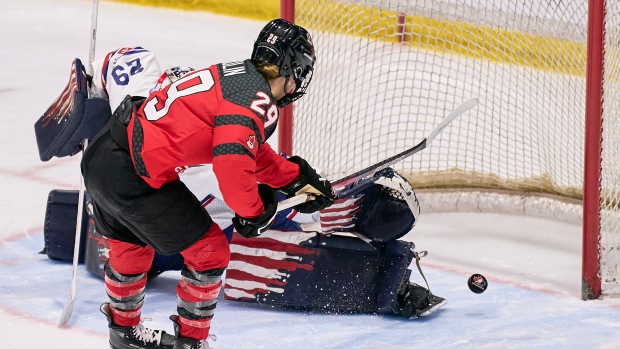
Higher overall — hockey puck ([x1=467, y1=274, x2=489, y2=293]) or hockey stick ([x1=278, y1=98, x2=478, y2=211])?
hockey stick ([x1=278, y1=98, x2=478, y2=211])

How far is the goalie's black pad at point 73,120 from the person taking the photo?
335 cm

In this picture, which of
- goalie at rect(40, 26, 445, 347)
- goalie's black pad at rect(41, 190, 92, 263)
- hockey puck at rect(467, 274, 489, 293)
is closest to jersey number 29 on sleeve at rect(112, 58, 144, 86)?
goalie at rect(40, 26, 445, 347)

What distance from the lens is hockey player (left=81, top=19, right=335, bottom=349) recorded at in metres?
2.59

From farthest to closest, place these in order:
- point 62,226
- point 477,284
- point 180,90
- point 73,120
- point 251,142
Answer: point 62,226 → point 477,284 → point 73,120 → point 180,90 → point 251,142

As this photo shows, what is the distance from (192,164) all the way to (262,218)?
225 millimetres

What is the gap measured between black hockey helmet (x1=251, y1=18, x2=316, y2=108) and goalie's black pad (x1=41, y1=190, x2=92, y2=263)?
1369 mm

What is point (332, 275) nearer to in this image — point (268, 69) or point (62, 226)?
point (268, 69)

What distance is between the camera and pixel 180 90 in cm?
268

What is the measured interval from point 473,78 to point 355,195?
1.51 m

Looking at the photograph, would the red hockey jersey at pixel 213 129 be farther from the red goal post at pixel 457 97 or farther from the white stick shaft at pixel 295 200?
the red goal post at pixel 457 97

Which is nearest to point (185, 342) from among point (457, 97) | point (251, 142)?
point (251, 142)

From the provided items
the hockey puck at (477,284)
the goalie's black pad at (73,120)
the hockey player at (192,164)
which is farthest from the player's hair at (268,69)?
the hockey puck at (477,284)

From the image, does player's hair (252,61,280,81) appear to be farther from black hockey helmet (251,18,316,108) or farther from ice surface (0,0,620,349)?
ice surface (0,0,620,349)

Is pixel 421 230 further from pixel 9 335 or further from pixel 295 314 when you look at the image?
pixel 9 335
